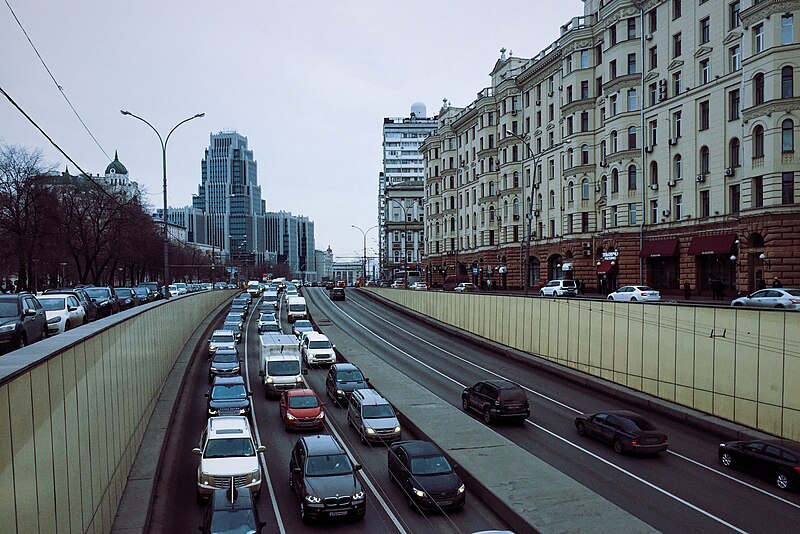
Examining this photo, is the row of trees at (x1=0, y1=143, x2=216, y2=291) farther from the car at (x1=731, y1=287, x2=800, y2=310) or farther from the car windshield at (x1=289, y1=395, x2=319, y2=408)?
the car at (x1=731, y1=287, x2=800, y2=310)

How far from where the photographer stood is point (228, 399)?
82.3 ft

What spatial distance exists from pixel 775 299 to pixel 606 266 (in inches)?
1007

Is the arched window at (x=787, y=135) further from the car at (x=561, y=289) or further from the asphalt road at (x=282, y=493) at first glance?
the asphalt road at (x=282, y=493)

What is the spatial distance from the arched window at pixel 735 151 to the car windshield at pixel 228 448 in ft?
117

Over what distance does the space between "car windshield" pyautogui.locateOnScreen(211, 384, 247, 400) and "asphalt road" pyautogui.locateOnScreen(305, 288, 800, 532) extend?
9559 mm

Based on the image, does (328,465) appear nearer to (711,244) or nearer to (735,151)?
(711,244)

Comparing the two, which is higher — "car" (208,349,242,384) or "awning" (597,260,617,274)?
"awning" (597,260,617,274)

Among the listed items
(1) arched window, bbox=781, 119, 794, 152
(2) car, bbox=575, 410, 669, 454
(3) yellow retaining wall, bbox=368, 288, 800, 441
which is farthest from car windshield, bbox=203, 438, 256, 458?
(1) arched window, bbox=781, 119, 794, 152

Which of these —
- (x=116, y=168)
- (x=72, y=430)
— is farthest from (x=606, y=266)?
(x=116, y=168)

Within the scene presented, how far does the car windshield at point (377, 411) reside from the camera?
2322 centimetres

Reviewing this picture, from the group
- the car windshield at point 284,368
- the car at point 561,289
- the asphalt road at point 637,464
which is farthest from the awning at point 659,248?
the car windshield at point 284,368

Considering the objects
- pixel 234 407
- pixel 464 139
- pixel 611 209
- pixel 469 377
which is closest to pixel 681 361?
pixel 469 377

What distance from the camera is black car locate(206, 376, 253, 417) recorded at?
2434 cm

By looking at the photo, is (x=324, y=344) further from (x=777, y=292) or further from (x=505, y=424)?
(x=777, y=292)
